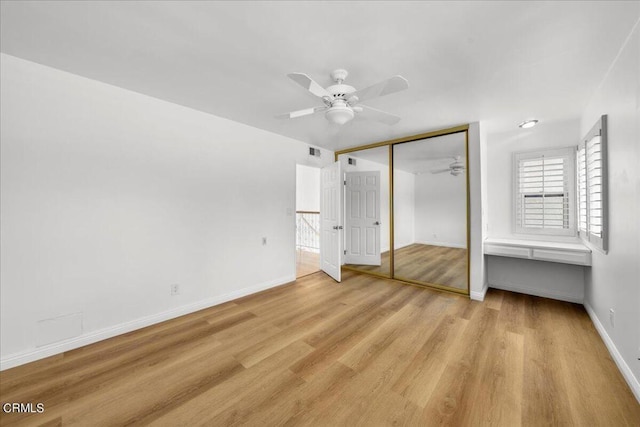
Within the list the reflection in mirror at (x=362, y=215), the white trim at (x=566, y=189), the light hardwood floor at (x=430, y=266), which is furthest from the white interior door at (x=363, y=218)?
the white trim at (x=566, y=189)

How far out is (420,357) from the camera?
2.20m

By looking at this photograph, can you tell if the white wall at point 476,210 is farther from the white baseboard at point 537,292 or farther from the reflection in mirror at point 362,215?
the reflection in mirror at point 362,215

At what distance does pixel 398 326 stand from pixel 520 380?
3.59 feet

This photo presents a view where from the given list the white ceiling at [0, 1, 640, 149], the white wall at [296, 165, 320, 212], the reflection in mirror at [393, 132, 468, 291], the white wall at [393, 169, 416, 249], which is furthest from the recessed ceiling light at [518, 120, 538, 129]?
the white wall at [296, 165, 320, 212]

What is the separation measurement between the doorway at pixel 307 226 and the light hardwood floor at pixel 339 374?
2319 millimetres

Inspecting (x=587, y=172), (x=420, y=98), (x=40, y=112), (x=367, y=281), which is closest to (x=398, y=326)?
(x=367, y=281)

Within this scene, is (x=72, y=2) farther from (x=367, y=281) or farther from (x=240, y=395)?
(x=367, y=281)

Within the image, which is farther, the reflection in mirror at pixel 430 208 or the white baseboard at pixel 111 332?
the reflection in mirror at pixel 430 208

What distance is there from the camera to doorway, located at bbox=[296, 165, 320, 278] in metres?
5.66

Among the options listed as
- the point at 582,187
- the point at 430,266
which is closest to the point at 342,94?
the point at 582,187

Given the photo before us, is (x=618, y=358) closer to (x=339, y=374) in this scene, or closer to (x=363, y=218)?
(x=339, y=374)

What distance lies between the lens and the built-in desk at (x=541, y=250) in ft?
9.96

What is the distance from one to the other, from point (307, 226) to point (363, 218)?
208cm

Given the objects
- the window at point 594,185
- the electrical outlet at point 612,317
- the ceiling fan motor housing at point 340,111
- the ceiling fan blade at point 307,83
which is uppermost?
the ceiling fan blade at point 307,83
